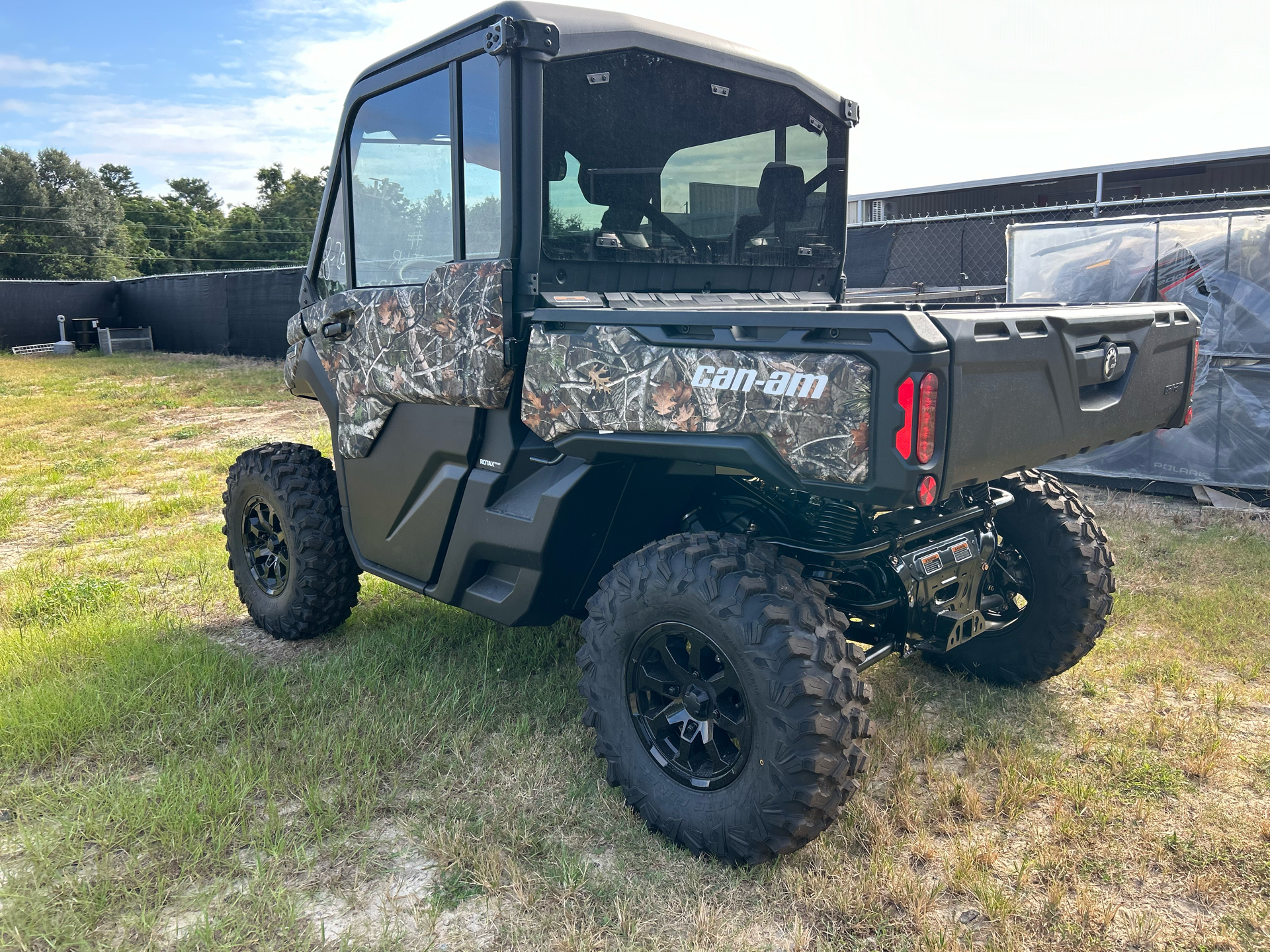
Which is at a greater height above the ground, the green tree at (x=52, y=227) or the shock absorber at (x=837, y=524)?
the green tree at (x=52, y=227)

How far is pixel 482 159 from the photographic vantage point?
3205mm

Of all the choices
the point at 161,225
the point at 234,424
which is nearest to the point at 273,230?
the point at 161,225

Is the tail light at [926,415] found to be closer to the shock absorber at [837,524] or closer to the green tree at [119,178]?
the shock absorber at [837,524]

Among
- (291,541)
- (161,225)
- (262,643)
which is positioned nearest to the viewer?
(291,541)

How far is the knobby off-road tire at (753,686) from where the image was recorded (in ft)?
8.24

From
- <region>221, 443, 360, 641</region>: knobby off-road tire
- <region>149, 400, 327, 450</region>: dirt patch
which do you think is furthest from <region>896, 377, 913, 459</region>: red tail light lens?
<region>149, 400, 327, 450</region>: dirt patch

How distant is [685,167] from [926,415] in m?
1.77

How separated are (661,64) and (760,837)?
265 cm

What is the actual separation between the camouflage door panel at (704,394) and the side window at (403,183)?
82cm

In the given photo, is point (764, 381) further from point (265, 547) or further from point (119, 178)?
point (119, 178)

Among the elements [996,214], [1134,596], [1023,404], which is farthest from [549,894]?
[996,214]

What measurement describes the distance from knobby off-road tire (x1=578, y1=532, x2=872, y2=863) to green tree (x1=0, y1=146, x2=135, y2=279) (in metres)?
56.2

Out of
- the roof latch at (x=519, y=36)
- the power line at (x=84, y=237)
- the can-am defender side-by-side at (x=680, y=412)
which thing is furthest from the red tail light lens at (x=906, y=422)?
the power line at (x=84, y=237)

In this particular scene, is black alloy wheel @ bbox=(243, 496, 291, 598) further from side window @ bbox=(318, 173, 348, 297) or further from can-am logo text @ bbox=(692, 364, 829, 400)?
can-am logo text @ bbox=(692, 364, 829, 400)
